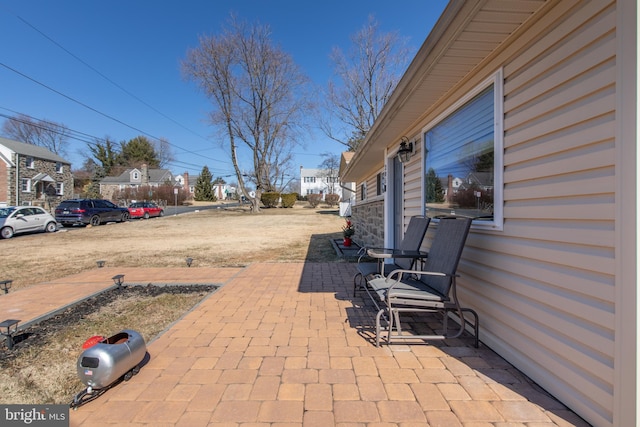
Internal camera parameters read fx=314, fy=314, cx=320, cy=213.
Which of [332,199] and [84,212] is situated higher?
[332,199]

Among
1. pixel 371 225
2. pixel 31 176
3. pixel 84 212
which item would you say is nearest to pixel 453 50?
pixel 371 225

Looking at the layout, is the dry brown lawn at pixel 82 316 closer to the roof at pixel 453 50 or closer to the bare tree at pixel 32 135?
the roof at pixel 453 50

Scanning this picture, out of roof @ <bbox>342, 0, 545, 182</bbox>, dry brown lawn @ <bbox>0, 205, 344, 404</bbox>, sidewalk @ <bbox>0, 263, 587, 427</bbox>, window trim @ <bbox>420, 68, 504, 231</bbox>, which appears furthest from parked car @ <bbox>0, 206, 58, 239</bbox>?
window trim @ <bbox>420, 68, 504, 231</bbox>

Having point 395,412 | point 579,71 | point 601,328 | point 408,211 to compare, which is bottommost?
point 395,412

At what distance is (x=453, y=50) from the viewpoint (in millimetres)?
2545

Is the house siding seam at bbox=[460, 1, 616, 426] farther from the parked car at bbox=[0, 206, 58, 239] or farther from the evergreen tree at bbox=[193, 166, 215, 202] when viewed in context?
the evergreen tree at bbox=[193, 166, 215, 202]

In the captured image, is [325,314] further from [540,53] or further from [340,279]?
[540,53]

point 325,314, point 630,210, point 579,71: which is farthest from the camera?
point 325,314

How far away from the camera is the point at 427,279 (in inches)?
127

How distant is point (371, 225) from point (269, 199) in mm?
28725

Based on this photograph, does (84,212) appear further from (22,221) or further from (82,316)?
(82,316)

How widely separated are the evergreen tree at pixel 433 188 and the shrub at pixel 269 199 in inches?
1262

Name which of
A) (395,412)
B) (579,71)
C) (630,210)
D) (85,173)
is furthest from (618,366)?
(85,173)

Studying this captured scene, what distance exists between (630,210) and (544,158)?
2.26 ft
